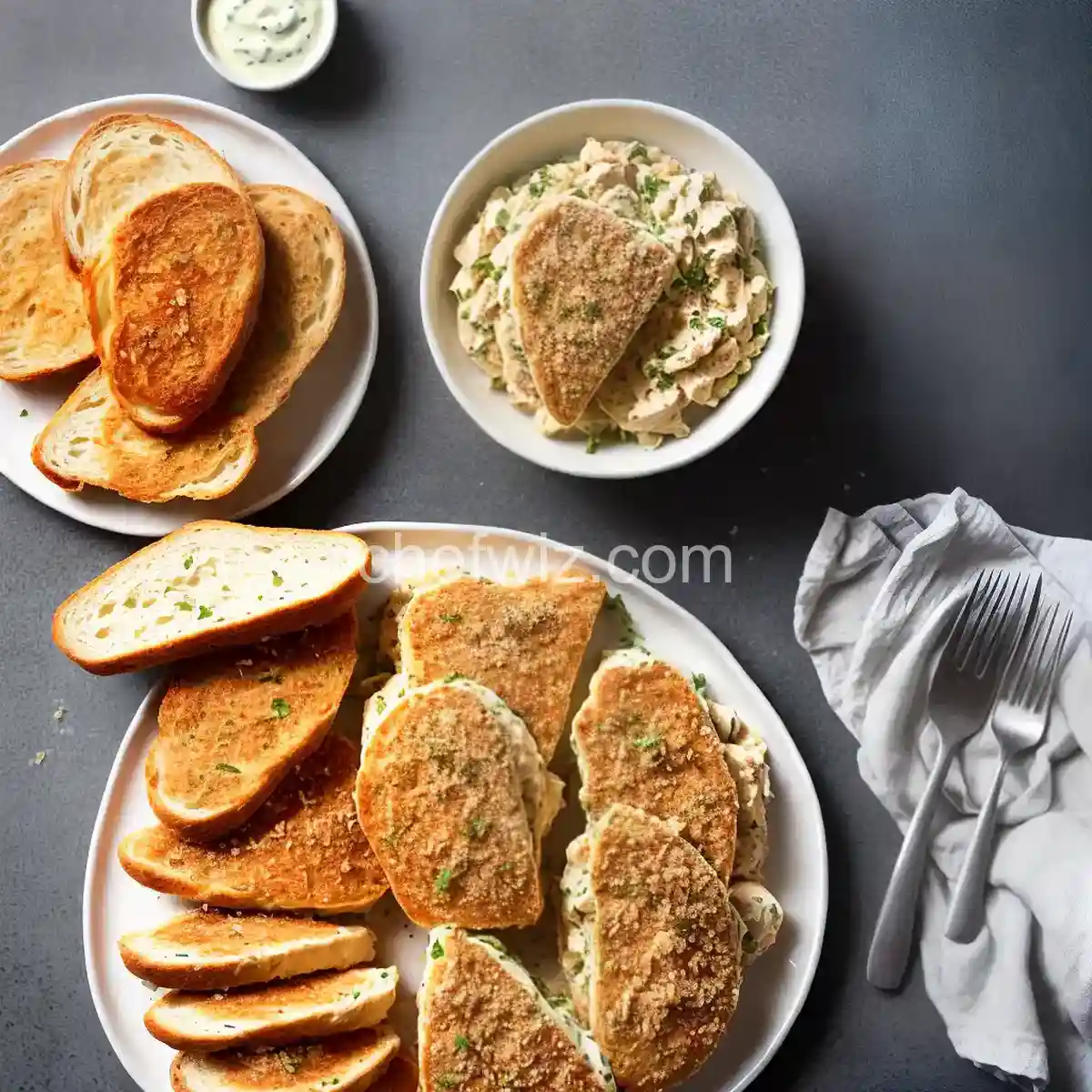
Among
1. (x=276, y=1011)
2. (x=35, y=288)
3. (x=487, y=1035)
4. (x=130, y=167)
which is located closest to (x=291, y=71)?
(x=130, y=167)

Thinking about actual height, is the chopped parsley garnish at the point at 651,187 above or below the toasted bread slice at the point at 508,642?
above

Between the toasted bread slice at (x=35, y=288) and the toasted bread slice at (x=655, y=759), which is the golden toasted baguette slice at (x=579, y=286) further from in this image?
the toasted bread slice at (x=35, y=288)

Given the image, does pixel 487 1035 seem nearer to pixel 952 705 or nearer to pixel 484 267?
pixel 952 705

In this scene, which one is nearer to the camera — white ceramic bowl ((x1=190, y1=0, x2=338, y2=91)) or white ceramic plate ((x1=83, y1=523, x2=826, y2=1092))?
white ceramic plate ((x1=83, y1=523, x2=826, y2=1092))

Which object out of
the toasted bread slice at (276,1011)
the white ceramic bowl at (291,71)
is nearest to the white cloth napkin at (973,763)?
the toasted bread slice at (276,1011)

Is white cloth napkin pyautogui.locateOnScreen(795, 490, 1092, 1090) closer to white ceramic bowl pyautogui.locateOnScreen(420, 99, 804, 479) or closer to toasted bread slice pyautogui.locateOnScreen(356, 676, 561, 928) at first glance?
white ceramic bowl pyautogui.locateOnScreen(420, 99, 804, 479)

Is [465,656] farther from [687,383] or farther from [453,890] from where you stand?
[687,383]

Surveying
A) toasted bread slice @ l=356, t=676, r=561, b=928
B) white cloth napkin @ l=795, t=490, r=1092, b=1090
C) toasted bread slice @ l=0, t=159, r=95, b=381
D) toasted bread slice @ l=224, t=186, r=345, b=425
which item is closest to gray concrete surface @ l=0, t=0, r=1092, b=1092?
white cloth napkin @ l=795, t=490, r=1092, b=1090
